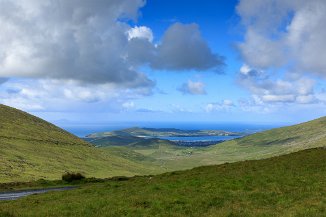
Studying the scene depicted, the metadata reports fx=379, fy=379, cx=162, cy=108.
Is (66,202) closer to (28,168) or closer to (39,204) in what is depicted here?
(39,204)

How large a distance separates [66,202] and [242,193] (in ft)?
56.0

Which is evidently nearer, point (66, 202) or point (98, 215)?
point (98, 215)

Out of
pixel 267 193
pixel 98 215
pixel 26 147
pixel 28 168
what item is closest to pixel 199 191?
pixel 267 193

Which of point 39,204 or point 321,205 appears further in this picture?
point 39,204

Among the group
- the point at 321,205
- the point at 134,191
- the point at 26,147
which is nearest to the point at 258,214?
the point at 321,205

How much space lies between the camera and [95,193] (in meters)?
43.8

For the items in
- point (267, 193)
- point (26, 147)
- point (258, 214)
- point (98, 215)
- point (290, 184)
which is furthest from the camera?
point (26, 147)

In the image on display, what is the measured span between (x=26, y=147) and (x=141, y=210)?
168 m

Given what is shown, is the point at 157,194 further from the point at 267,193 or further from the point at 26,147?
the point at 26,147

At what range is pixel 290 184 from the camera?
37.1 m

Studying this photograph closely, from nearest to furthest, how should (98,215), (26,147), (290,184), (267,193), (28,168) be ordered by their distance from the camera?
1. (98,215)
2. (267,193)
3. (290,184)
4. (28,168)
5. (26,147)

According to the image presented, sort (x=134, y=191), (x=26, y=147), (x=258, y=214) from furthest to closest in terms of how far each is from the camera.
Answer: (x=26, y=147), (x=134, y=191), (x=258, y=214)

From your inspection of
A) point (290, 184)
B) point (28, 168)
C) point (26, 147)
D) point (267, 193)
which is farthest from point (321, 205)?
point (26, 147)

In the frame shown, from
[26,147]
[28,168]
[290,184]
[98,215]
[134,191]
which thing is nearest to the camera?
[98,215]
